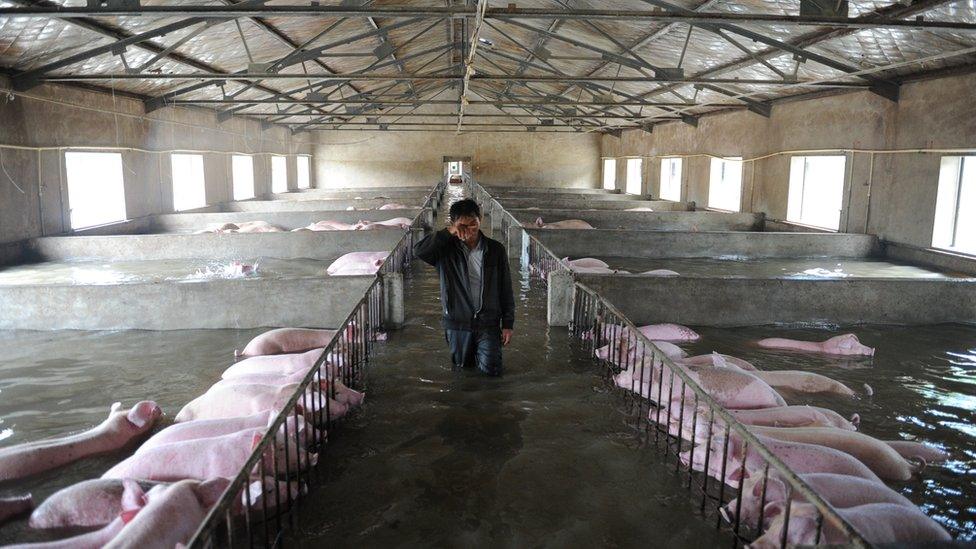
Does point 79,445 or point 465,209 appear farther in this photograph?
point 465,209

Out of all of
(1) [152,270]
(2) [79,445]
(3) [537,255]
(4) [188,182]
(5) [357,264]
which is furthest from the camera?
(4) [188,182]

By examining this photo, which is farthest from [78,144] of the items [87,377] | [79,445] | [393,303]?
[79,445]

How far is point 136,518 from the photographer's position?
9.96ft

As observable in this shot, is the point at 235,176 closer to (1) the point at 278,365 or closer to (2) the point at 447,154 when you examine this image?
(2) the point at 447,154

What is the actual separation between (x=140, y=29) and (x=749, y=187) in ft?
50.5

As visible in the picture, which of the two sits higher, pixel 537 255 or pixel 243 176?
pixel 243 176

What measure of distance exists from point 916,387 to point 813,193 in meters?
12.0

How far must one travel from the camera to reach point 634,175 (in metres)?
29.4

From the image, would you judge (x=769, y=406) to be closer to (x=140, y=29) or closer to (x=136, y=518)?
(x=136, y=518)

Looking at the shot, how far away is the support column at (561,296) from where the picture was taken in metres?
7.57

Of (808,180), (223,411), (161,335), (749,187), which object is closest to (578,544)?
(223,411)

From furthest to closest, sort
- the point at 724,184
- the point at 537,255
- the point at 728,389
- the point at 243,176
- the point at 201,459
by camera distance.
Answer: the point at 243,176 → the point at 724,184 → the point at 537,255 → the point at 728,389 → the point at 201,459

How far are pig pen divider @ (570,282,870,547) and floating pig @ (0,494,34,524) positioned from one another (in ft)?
12.8

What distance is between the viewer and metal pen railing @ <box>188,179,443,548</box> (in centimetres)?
271
